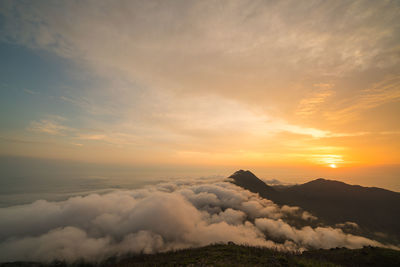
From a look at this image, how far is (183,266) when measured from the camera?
40.0 m

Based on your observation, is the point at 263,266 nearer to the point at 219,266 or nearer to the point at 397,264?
the point at 219,266

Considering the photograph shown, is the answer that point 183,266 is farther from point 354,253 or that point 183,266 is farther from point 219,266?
point 354,253

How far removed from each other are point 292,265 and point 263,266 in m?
5.24

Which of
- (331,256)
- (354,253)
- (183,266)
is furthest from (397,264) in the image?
(183,266)

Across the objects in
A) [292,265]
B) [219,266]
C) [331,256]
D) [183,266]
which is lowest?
[331,256]

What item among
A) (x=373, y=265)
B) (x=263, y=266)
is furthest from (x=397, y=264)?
(x=263, y=266)

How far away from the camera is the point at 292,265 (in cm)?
2781

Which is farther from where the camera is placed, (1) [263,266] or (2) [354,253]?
(2) [354,253]

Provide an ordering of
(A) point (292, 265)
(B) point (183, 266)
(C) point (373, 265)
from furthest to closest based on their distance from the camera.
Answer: (C) point (373, 265)
(B) point (183, 266)
(A) point (292, 265)

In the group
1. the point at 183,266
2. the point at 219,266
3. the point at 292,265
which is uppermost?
the point at 292,265

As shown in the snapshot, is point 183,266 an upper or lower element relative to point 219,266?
lower

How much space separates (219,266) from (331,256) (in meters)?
50.3

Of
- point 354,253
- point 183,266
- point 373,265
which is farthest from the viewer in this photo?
point 354,253

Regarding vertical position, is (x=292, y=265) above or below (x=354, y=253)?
above
